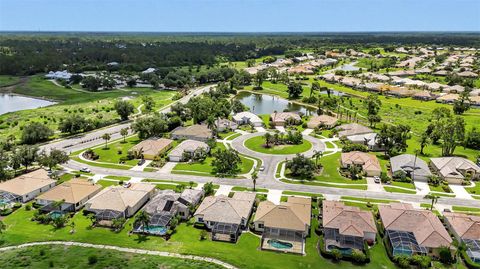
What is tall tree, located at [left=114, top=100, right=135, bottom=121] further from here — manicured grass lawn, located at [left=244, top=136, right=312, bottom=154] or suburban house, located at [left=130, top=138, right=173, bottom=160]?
manicured grass lawn, located at [left=244, top=136, right=312, bottom=154]

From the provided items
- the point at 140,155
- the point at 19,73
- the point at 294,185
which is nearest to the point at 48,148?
the point at 140,155

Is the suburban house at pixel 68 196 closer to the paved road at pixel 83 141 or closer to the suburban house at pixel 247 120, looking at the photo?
the paved road at pixel 83 141

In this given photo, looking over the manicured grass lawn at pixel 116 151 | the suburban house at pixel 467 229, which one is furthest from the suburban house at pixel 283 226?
the manicured grass lawn at pixel 116 151

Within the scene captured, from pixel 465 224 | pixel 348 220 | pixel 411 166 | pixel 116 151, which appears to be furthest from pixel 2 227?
pixel 411 166

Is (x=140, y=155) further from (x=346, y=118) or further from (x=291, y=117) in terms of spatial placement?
(x=346, y=118)

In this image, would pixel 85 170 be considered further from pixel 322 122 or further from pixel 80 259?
pixel 322 122

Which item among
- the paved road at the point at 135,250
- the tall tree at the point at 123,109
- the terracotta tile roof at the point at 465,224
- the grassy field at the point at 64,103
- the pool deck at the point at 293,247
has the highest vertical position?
the tall tree at the point at 123,109
